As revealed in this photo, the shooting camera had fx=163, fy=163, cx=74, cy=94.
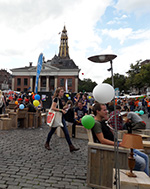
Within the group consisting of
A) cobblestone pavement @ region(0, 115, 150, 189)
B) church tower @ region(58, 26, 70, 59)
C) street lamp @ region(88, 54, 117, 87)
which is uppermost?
church tower @ region(58, 26, 70, 59)

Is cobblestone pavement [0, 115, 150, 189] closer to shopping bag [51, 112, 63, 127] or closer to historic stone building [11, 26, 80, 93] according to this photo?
shopping bag [51, 112, 63, 127]

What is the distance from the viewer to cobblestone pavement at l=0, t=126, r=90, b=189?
3.07 meters

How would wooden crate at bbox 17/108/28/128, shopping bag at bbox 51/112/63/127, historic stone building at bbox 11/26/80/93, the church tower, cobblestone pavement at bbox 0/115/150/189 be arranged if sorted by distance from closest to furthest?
1. cobblestone pavement at bbox 0/115/150/189
2. shopping bag at bbox 51/112/63/127
3. wooden crate at bbox 17/108/28/128
4. historic stone building at bbox 11/26/80/93
5. the church tower

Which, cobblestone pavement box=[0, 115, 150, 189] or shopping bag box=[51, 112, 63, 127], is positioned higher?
shopping bag box=[51, 112, 63, 127]

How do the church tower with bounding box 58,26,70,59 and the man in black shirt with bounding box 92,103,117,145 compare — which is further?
the church tower with bounding box 58,26,70,59

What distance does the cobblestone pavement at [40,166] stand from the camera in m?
3.07

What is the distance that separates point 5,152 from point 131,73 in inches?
1759

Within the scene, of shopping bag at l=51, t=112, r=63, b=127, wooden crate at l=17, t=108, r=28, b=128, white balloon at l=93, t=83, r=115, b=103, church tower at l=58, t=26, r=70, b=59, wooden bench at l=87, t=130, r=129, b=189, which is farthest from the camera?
church tower at l=58, t=26, r=70, b=59

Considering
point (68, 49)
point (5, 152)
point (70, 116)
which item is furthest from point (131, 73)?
point (68, 49)

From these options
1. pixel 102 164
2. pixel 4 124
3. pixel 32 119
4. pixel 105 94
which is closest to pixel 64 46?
pixel 32 119

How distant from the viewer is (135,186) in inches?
85.9

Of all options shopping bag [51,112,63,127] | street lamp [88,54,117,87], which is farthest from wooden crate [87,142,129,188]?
shopping bag [51,112,63,127]

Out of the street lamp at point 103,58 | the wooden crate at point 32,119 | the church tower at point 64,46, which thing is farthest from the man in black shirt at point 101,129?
the church tower at point 64,46

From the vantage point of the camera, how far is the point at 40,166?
12.5 feet
